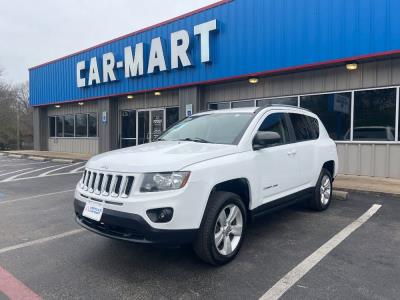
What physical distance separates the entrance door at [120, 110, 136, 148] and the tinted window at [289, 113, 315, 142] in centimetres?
1219

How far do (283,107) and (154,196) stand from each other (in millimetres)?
2890

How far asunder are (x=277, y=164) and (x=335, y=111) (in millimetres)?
6418

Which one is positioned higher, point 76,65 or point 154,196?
point 76,65

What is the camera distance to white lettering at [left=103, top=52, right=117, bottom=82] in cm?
1617

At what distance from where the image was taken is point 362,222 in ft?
17.8

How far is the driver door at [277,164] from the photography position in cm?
437

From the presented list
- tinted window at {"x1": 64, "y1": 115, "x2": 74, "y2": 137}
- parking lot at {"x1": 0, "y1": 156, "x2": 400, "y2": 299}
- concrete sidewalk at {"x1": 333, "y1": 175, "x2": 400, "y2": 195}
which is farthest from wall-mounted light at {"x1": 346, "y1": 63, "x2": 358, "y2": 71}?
tinted window at {"x1": 64, "y1": 115, "x2": 74, "y2": 137}

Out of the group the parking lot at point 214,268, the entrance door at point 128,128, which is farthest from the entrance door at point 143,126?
the parking lot at point 214,268

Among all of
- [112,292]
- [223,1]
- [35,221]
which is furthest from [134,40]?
[112,292]

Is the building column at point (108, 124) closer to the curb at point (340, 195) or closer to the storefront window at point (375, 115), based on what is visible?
the storefront window at point (375, 115)

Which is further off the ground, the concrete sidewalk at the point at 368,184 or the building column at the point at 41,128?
the building column at the point at 41,128

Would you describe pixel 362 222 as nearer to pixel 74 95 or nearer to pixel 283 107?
pixel 283 107

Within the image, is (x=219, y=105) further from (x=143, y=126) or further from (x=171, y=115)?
(x=143, y=126)

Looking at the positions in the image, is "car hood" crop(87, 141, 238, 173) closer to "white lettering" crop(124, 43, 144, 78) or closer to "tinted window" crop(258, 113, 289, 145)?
"tinted window" crop(258, 113, 289, 145)
